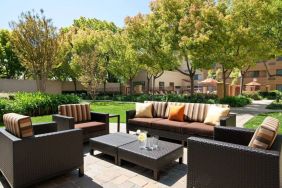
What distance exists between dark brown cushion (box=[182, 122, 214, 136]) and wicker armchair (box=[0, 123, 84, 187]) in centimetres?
276

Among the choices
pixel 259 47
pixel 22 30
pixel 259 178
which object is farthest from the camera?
pixel 259 47

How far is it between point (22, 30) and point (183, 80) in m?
27.4

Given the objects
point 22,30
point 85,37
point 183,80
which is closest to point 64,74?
point 85,37

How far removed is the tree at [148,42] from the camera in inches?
658

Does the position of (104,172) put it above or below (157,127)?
below

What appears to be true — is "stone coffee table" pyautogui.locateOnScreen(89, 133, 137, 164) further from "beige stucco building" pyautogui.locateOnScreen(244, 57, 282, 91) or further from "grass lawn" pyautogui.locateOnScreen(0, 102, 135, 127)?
"beige stucco building" pyautogui.locateOnScreen(244, 57, 282, 91)

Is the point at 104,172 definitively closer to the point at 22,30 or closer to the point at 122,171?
the point at 122,171

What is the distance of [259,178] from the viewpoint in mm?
2633

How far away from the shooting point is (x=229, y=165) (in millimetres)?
2869

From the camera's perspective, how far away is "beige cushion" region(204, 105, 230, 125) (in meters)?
5.43

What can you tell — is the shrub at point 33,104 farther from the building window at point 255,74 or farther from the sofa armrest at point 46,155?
the building window at point 255,74

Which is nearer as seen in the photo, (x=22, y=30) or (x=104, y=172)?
(x=104, y=172)

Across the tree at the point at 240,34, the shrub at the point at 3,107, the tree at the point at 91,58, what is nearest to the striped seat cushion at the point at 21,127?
the shrub at the point at 3,107

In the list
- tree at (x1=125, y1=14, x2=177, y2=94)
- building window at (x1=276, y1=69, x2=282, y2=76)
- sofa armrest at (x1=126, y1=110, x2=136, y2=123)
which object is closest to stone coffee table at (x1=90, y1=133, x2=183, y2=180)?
sofa armrest at (x1=126, y1=110, x2=136, y2=123)
